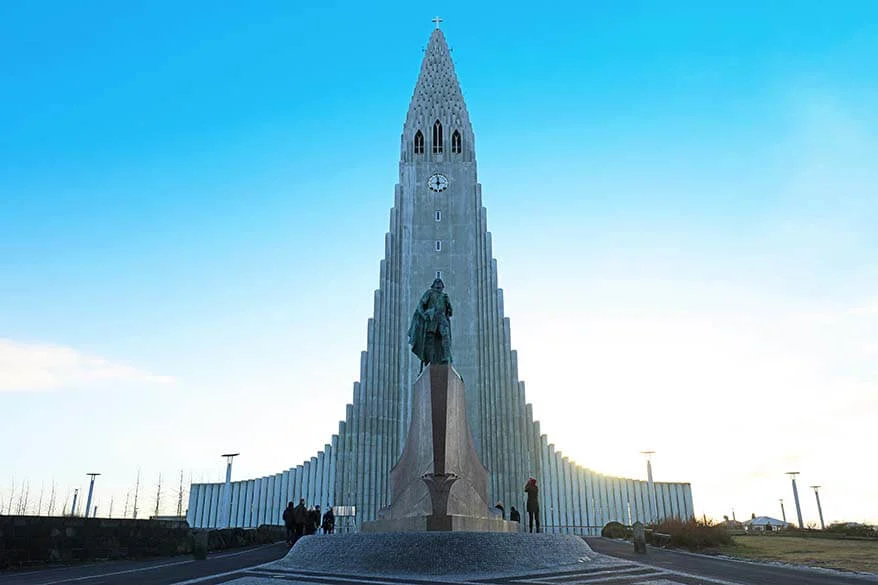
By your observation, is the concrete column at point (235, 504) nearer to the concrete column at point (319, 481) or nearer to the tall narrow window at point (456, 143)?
the concrete column at point (319, 481)

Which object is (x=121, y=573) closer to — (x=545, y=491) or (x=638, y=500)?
(x=545, y=491)

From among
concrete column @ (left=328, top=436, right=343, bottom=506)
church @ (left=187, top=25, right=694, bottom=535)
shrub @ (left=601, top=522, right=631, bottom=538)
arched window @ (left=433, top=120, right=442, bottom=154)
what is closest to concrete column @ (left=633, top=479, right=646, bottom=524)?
church @ (left=187, top=25, right=694, bottom=535)

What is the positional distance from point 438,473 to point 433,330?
2630 mm

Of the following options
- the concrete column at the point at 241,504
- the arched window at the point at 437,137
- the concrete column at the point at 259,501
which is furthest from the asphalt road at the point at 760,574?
the arched window at the point at 437,137

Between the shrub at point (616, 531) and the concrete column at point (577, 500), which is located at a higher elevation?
the concrete column at point (577, 500)

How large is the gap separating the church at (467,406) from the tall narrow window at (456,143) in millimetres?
72

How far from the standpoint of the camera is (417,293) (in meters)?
34.2

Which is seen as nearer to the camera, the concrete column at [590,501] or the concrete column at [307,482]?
the concrete column at [307,482]

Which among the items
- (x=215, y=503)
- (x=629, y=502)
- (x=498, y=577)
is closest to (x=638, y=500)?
(x=629, y=502)

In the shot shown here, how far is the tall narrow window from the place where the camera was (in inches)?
1493

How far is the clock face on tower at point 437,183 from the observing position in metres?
36.7

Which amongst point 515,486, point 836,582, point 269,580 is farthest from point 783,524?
point 269,580

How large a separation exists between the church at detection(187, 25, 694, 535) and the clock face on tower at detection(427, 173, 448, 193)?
0.19 feet

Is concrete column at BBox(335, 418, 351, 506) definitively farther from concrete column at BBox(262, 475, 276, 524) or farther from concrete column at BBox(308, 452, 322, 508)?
concrete column at BBox(262, 475, 276, 524)
